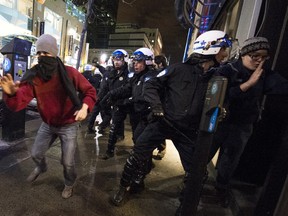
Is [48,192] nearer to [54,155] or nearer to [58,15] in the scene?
[54,155]

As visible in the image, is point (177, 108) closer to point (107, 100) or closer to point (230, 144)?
A: point (230, 144)

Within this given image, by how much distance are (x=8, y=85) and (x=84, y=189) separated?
5.74 feet

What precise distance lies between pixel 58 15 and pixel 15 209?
25.9 m

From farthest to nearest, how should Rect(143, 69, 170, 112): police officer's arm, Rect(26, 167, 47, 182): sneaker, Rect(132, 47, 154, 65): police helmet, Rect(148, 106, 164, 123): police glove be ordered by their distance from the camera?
Rect(132, 47, 154, 65): police helmet, Rect(26, 167, 47, 182): sneaker, Rect(143, 69, 170, 112): police officer's arm, Rect(148, 106, 164, 123): police glove

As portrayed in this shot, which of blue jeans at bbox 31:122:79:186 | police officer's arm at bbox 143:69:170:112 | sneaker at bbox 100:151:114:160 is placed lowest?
sneaker at bbox 100:151:114:160

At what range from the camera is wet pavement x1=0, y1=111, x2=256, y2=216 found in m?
2.57

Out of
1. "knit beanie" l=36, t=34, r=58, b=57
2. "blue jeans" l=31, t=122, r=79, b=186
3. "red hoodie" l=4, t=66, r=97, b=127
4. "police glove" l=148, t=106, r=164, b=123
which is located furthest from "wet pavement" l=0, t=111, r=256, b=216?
"knit beanie" l=36, t=34, r=58, b=57

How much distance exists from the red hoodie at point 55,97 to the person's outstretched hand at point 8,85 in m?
0.19

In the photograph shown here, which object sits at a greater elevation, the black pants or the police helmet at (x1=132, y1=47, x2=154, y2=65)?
the police helmet at (x1=132, y1=47, x2=154, y2=65)

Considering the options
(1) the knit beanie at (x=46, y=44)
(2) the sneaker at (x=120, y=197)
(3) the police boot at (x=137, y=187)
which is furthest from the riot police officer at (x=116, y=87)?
(1) the knit beanie at (x=46, y=44)

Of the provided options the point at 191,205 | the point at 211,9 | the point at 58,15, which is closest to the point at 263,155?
the point at 191,205

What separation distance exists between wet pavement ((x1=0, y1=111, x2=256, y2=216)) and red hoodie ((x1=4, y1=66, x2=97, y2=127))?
0.99 metres

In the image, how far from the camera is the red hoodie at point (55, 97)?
8.06 feet

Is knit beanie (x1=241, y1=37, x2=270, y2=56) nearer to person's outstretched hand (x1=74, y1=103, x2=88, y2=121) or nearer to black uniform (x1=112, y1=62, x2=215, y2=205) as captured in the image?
black uniform (x1=112, y1=62, x2=215, y2=205)
